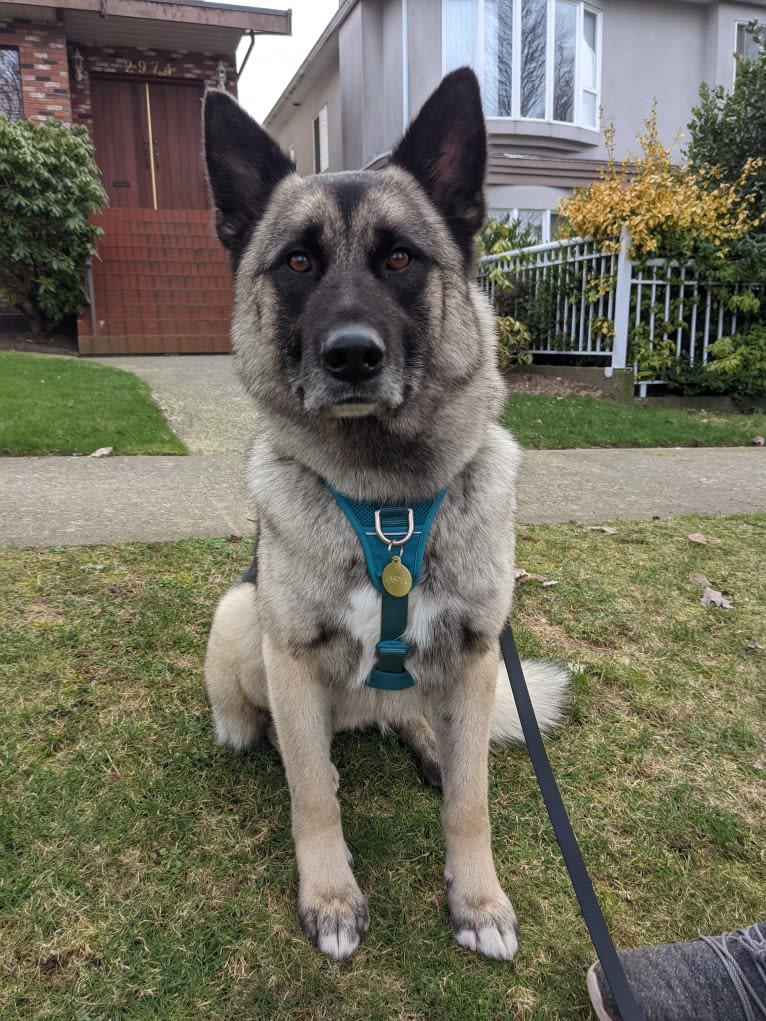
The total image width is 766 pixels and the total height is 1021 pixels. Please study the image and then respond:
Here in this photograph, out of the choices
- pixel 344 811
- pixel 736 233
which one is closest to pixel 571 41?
pixel 736 233

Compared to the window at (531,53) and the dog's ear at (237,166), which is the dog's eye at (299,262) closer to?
the dog's ear at (237,166)

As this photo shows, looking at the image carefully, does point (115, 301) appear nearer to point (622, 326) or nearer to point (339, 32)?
point (622, 326)

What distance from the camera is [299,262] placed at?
1.91 metres

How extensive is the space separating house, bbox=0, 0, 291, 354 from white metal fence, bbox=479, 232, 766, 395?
497cm

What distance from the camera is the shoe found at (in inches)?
53.9

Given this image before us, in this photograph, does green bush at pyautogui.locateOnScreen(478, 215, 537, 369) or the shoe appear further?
green bush at pyautogui.locateOnScreen(478, 215, 537, 369)

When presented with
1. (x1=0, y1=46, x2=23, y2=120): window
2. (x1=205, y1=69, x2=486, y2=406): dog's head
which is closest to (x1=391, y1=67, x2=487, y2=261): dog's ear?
(x1=205, y1=69, x2=486, y2=406): dog's head

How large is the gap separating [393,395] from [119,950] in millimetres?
1410

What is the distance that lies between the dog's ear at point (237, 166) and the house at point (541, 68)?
13.0 m

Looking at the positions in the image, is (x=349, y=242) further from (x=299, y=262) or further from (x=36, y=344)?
(x=36, y=344)

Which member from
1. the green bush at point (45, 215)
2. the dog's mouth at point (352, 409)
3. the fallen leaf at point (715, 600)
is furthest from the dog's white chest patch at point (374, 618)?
the green bush at point (45, 215)

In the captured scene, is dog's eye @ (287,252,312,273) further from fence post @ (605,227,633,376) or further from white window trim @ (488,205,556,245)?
white window trim @ (488,205,556,245)

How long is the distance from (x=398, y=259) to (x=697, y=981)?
1.80m

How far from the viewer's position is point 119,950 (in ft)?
5.06
